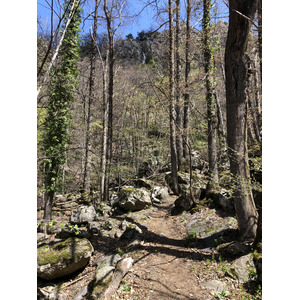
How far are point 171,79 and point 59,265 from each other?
6.80 meters

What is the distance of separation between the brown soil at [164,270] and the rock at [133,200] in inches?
73.4

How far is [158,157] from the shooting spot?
627 inches

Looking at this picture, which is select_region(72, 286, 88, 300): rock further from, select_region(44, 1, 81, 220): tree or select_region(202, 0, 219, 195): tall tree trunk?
select_region(202, 0, 219, 195): tall tree trunk

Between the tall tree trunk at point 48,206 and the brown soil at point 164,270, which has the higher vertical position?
the tall tree trunk at point 48,206

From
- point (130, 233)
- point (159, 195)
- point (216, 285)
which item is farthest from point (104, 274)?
point (159, 195)

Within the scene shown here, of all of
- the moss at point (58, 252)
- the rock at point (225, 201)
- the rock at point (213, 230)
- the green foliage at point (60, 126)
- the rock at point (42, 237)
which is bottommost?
the rock at point (42, 237)

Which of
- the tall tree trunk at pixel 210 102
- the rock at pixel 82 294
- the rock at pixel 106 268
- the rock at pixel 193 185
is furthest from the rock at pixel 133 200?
the rock at pixel 82 294

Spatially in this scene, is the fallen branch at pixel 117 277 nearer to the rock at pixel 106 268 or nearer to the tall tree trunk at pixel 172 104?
the rock at pixel 106 268

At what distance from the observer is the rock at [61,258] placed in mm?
4066

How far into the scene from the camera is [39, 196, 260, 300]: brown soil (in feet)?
11.2

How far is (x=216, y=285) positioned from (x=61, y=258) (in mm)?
2941

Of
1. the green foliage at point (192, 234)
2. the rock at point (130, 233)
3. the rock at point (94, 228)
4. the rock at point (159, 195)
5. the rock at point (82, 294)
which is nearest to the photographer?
the rock at point (82, 294)
